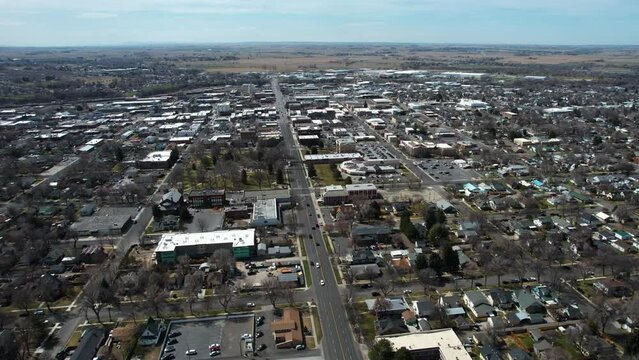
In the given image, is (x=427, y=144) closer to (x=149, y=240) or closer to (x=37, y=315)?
(x=149, y=240)

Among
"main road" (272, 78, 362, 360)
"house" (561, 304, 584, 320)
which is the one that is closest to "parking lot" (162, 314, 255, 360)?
"main road" (272, 78, 362, 360)

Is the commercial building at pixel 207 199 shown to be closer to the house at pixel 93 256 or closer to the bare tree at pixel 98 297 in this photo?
the house at pixel 93 256

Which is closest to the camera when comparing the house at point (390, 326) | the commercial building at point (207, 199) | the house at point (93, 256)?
the house at point (390, 326)

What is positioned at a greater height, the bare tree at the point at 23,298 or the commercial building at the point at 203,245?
the commercial building at the point at 203,245

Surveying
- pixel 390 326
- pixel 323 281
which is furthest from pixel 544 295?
pixel 323 281

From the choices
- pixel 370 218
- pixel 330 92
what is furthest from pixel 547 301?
pixel 330 92

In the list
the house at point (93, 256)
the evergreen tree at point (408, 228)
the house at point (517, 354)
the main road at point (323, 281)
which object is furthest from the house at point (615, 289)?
the house at point (93, 256)

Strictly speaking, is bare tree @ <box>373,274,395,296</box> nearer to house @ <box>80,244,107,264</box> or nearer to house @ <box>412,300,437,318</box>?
house @ <box>412,300,437,318</box>
